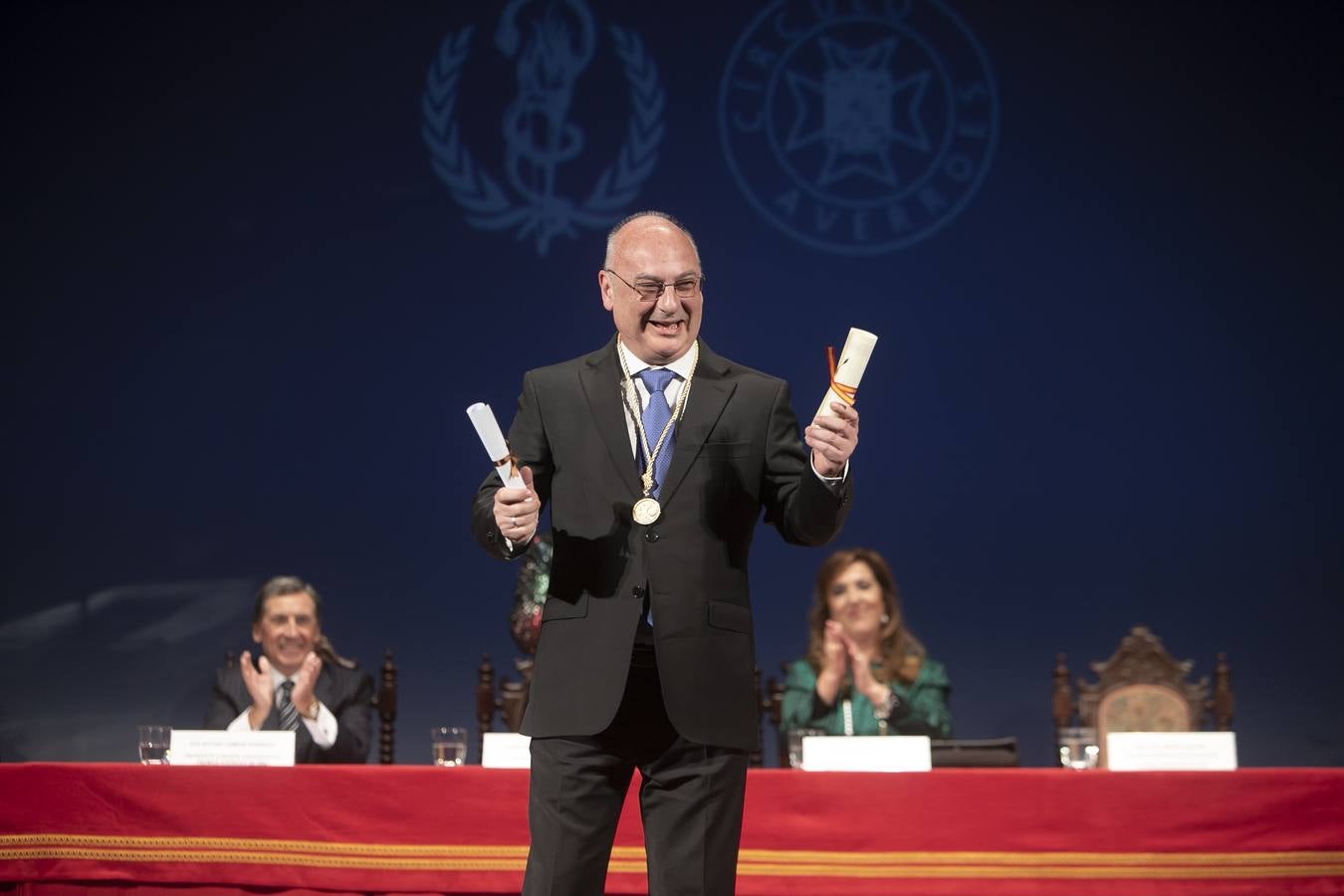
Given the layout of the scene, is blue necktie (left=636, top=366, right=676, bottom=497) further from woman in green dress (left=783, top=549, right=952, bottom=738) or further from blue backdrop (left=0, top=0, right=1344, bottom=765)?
blue backdrop (left=0, top=0, right=1344, bottom=765)

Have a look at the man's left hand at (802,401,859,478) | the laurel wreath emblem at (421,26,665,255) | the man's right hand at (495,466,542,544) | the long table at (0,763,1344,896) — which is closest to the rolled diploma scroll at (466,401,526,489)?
the man's right hand at (495,466,542,544)

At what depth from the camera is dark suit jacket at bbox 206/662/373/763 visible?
3.81 meters

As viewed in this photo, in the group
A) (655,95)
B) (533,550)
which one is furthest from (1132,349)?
(533,550)

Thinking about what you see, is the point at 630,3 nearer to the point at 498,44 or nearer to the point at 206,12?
the point at 498,44

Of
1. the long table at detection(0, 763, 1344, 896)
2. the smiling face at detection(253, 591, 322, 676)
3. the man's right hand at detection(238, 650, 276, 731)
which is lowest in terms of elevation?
the long table at detection(0, 763, 1344, 896)

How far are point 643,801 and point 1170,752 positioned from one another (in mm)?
1617

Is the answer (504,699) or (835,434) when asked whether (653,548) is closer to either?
(835,434)

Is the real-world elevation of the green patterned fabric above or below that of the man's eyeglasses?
below

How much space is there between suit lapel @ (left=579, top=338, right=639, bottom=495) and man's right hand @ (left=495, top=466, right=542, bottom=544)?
0.57 feet

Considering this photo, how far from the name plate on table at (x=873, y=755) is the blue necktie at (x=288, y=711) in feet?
5.61

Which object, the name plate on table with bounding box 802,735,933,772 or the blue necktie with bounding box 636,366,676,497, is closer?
the blue necktie with bounding box 636,366,676,497

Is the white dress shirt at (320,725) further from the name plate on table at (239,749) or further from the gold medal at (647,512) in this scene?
the gold medal at (647,512)

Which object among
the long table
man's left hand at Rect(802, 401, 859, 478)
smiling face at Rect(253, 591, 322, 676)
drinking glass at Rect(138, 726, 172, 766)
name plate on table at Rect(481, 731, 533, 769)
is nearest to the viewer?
man's left hand at Rect(802, 401, 859, 478)

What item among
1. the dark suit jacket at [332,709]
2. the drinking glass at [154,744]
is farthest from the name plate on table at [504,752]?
the dark suit jacket at [332,709]
